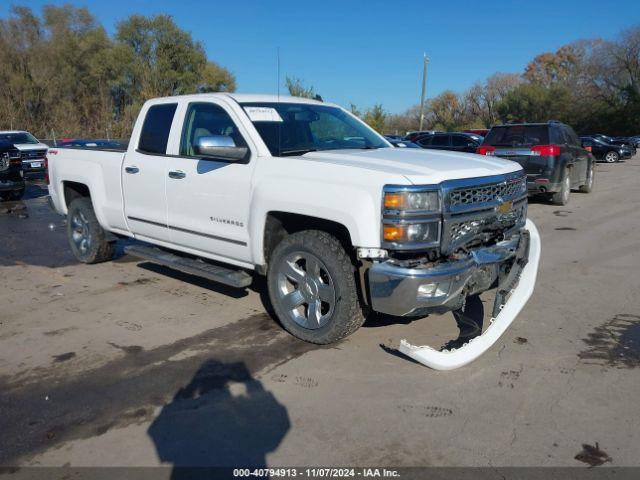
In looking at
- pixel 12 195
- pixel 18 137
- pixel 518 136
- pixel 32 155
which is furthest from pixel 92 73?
pixel 518 136

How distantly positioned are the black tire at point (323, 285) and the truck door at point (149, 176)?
1632 mm

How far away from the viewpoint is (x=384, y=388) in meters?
3.71

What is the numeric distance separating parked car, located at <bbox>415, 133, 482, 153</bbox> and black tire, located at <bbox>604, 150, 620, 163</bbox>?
1441cm

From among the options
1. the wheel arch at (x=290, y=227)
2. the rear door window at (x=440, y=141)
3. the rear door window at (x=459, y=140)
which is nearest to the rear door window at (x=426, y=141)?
the rear door window at (x=440, y=141)

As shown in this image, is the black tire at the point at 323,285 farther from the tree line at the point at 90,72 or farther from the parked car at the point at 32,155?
the tree line at the point at 90,72

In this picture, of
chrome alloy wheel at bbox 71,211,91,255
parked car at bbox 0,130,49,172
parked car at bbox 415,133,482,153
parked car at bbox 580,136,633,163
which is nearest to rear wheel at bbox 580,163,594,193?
parked car at bbox 415,133,482,153

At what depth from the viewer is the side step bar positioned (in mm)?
4809

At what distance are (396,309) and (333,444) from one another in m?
1.07

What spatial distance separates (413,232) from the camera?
3723mm

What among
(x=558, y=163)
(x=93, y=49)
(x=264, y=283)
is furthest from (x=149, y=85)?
(x=264, y=283)

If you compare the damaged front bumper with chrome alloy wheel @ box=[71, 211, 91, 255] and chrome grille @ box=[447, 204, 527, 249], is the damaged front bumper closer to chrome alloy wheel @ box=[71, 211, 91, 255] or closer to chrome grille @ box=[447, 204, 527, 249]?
chrome grille @ box=[447, 204, 527, 249]

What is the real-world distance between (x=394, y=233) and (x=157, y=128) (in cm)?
315

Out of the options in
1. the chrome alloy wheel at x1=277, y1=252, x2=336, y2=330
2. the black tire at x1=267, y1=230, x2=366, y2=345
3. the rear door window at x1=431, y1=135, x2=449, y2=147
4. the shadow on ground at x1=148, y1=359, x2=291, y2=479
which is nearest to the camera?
the shadow on ground at x1=148, y1=359, x2=291, y2=479

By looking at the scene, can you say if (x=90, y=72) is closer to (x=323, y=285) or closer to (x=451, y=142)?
(x=451, y=142)
